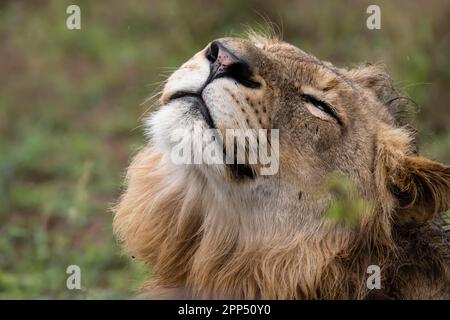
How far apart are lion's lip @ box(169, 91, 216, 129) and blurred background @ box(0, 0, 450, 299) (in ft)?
5.62

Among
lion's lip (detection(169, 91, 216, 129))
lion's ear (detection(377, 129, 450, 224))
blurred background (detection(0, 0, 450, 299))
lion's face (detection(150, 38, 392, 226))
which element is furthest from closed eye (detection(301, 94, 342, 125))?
blurred background (detection(0, 0, 450, 299))

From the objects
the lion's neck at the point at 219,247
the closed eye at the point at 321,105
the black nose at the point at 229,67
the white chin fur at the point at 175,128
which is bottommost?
the lion's neck at the point at 219,247

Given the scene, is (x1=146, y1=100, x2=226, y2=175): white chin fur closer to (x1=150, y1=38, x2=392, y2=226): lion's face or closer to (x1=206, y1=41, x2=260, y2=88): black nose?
(x1=150, y1=38, x2=392, y2=226): lion's face

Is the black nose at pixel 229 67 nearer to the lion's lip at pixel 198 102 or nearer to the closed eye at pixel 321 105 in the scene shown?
the lion's lip at pixel 198 102

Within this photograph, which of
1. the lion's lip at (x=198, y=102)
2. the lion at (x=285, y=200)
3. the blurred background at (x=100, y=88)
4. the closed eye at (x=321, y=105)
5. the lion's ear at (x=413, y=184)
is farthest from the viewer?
the blurred background at (x=100, y=88)

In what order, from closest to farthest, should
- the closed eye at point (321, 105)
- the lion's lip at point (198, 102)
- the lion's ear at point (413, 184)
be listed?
the lion's lip at point (198, 102) → the lion's ear at point (413, 184) → the closed eye at point (321, 105)

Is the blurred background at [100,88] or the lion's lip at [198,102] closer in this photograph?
the lion's lip at [198,102]

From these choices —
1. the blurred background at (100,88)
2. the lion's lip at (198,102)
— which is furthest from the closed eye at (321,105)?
the blurred background at (100,88)

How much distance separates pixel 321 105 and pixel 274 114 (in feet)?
1.16

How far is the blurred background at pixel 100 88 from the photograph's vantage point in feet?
23.7

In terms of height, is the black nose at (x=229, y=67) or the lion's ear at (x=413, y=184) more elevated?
the black nose at (x=229, y=67)

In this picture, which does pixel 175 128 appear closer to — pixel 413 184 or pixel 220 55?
pixel 220 55

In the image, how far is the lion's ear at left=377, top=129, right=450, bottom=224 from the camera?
441cm

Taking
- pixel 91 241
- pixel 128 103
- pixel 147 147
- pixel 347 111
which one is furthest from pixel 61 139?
pixel 347 111
